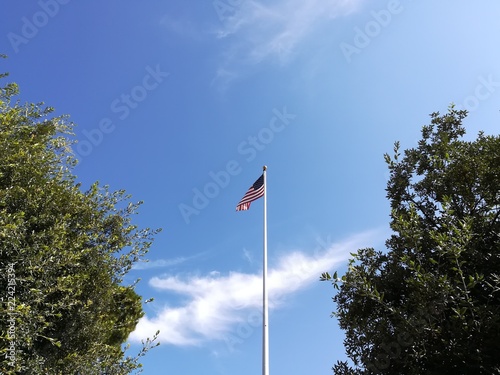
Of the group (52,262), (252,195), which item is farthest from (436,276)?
(252,195)

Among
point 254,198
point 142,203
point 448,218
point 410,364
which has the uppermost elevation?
point 254,198

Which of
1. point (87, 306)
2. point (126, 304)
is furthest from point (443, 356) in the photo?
point (126, 304)

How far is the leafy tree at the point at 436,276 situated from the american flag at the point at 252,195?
1179 centimetres

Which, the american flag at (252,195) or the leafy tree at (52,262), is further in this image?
the american flag at (252,195)

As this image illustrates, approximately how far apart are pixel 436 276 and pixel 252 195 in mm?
14871

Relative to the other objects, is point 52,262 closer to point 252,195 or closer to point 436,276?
point 436,276

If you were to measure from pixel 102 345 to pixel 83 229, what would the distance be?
11.2 ft

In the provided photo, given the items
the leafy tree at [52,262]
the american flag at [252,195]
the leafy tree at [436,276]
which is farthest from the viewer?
the american flag at [252,195]

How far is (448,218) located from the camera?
6.71 meters

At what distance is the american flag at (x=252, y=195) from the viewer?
66.5 feet

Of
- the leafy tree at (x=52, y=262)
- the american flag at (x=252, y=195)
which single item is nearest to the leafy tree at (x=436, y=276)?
→ the leafy tree at (x=52, y=262)

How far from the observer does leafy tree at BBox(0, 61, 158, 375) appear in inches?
320

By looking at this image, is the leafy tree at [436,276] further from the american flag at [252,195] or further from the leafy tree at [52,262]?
the american flag at [252,195]

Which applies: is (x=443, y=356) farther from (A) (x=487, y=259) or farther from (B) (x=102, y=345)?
(B) (x=102, y=345)
